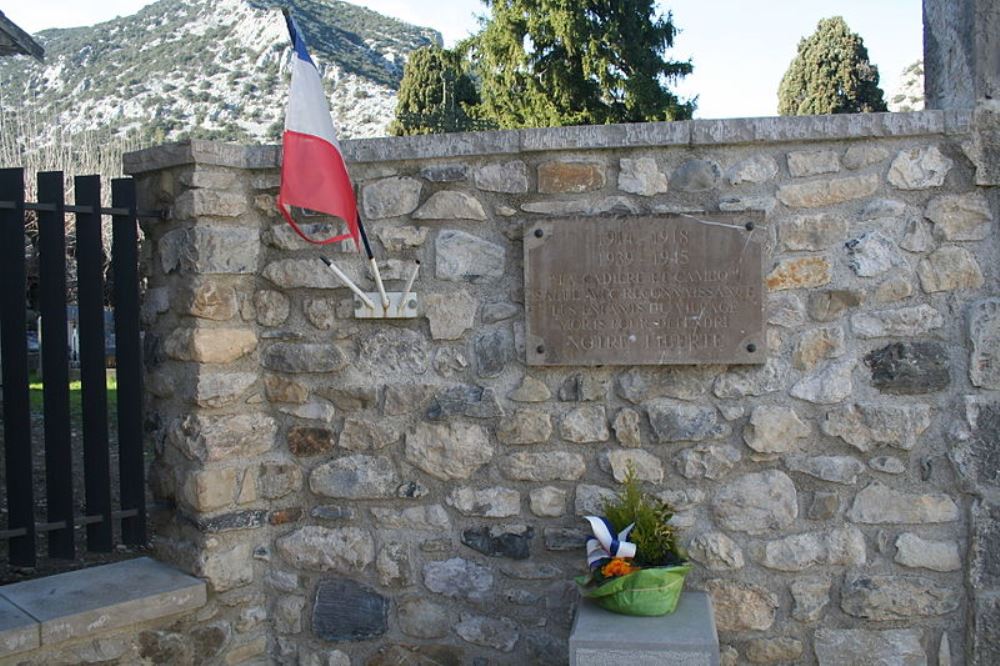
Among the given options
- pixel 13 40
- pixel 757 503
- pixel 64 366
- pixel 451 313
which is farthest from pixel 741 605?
pixel 13 40

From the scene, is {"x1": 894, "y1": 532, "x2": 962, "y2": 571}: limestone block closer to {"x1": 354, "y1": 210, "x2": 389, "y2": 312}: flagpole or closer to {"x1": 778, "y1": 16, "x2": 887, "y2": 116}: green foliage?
{"x1": 354, "y1": 210, "x2": 389, "y2": 312}: flagpole

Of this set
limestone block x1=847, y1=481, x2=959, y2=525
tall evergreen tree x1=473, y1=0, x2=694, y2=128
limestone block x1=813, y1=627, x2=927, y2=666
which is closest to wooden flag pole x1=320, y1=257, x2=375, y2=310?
limestone block x1=847, y1=481, x2=959, y2=525

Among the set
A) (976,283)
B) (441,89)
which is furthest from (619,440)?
(441,89)

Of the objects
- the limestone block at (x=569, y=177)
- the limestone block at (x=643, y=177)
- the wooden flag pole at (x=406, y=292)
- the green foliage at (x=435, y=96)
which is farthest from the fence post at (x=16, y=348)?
the green foliage at (x=435, y=96)

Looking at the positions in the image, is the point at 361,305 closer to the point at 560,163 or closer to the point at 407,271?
the point at 407,271

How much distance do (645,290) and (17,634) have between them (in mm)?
2229

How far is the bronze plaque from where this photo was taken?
3201mm

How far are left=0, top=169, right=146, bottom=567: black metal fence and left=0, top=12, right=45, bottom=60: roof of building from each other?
3.92 metres

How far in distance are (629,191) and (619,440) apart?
0.84 metres

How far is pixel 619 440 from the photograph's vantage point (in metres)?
3.30

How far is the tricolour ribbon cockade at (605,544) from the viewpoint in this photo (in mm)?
3016

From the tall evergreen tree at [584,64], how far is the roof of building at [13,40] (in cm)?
880

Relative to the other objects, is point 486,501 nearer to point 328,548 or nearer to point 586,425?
point 586,425

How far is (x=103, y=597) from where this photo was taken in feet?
10.5
